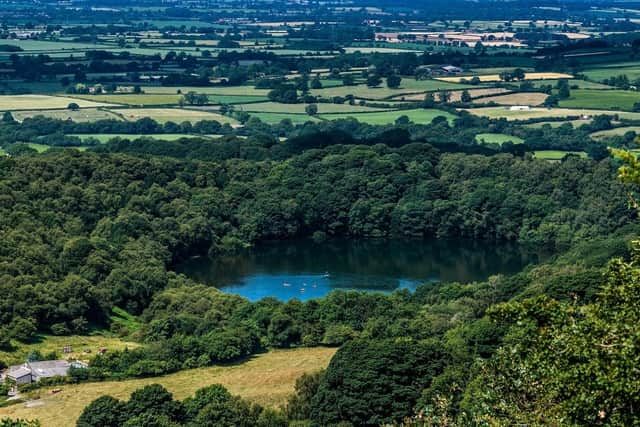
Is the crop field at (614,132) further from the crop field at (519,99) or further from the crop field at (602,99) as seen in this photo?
the crop field at (519,99)

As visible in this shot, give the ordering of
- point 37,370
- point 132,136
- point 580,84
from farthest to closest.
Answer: point 580,84, point 132,136, point 37,370

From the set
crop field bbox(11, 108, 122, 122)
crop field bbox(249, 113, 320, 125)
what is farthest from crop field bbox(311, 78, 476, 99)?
crop field bbox(11, 108, 122, 122)

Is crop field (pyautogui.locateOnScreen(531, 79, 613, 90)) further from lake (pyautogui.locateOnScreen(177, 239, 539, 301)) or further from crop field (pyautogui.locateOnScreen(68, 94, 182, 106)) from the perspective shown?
lake (pyautogui.locateOnScreen(177, 239, 539, 301))

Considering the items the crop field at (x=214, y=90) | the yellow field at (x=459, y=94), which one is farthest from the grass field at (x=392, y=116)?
the crop field at (x=214, y=90)

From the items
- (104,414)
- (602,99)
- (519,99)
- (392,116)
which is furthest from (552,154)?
(104,414)

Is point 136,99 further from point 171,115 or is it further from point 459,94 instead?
point 459,94
